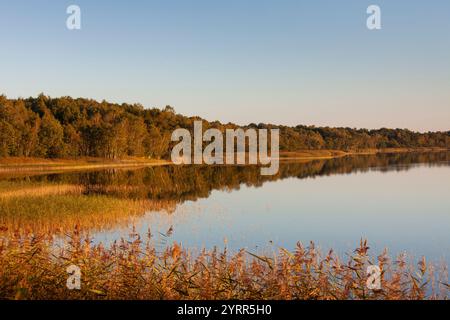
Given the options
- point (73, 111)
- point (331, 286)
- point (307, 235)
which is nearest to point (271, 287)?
point (331, 286)

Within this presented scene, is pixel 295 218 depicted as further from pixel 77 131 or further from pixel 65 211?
pixel 77 131

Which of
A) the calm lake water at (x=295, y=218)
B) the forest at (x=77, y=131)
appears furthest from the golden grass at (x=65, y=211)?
the forest at (x=77, y=131)

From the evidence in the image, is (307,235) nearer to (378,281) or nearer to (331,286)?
(331,286)

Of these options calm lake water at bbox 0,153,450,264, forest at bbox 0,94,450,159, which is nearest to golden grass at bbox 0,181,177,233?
calm lake water at bbox 0,153,450,264

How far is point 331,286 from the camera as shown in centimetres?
1053

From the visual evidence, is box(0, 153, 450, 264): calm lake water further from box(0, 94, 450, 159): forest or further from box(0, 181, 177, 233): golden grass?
box(0, 94, 450, 159): forest

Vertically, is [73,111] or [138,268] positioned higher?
[73,111]

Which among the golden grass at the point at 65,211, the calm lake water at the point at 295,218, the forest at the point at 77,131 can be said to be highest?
the forest at the point at 77,131

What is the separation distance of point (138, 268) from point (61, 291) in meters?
1.87

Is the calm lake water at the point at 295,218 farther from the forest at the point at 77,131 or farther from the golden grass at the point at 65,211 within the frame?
the forest at the point at 77,131

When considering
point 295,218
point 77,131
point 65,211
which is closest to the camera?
point 65,211

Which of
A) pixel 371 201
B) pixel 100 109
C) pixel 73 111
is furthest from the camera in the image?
pixel 100 109

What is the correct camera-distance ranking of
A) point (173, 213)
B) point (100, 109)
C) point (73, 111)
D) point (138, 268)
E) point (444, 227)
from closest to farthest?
point (138, 268) → point (444, 227) → point (173, 213) → point (73, 111) → point (100, 109)

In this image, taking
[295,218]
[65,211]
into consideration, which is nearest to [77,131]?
[65,211]
